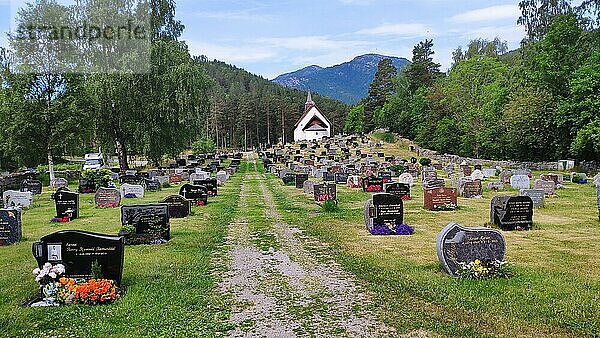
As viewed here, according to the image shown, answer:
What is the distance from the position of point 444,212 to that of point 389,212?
16.6ft

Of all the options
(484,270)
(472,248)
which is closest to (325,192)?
(472,248)

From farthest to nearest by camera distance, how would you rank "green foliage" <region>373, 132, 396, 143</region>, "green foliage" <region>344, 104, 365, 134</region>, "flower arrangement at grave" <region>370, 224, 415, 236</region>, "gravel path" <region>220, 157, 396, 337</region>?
"green foliage" <region>344, 104, 365, 134</region>, "green foliage" <region>373, 132, 396, 143</region>, "flower arrangement at grave" <region>370, 224, 415, 236</region>, "gravel path" <region>220, 157, 396, 337</region>

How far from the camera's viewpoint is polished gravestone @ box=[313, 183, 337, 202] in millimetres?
→ 24141

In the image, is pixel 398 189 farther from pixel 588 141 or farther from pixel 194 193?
pixel 588 141

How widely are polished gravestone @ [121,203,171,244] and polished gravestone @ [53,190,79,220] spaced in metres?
6.25

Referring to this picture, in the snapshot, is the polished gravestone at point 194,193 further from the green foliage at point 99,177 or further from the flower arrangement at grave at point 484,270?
the flower arrangement at grave at point 484,270

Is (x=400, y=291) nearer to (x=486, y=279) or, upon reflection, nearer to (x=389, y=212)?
(x=486, y=279)

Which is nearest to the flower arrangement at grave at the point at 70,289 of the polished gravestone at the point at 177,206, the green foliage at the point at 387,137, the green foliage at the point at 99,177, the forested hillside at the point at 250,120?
the polished gravestone at the point at 177,206

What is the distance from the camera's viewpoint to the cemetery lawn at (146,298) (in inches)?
297

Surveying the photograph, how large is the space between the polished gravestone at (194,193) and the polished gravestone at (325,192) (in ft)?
16.2

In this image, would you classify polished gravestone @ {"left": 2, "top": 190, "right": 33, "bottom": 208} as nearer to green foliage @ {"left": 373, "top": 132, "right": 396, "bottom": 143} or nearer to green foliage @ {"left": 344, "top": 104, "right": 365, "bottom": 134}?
green foliage @ {"left": 373, "top": 132, "right": 396, "bottom": 143}

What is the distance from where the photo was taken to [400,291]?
9.29 metres

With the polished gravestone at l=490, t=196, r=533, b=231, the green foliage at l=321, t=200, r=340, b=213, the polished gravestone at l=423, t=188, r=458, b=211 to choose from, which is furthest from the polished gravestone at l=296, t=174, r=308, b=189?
the polished gravestone at l=490, t=196, r=533, b=231

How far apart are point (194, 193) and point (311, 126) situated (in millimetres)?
96604
